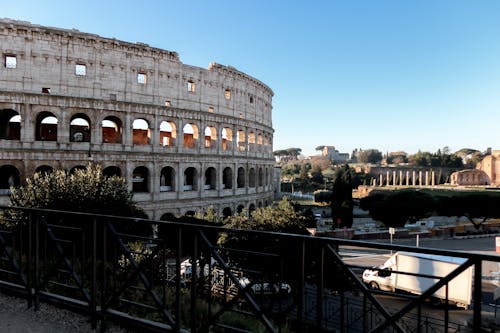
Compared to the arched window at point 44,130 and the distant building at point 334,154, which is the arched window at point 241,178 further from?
the distant building at point 334,154

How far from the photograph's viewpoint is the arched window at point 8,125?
25.8 m

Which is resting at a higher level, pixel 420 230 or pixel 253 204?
pixel 253 204

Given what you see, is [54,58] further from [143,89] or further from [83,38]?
[143,89]

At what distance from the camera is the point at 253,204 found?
34312mm

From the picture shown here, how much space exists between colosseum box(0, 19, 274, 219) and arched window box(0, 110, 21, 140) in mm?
69

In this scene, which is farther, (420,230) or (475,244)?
(420,230)

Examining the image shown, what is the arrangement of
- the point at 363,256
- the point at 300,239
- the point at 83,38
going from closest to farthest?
1. the point at 300,239
2. the point at 83,38
3. the point at 363,256

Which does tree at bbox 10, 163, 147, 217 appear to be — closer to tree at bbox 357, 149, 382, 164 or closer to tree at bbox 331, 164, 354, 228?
tree at bbox 331, 164, 354, 228

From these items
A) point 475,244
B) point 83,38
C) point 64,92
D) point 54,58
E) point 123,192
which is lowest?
point 475,244

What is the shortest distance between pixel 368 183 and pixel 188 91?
261 feet

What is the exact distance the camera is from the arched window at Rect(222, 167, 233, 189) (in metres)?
31.8

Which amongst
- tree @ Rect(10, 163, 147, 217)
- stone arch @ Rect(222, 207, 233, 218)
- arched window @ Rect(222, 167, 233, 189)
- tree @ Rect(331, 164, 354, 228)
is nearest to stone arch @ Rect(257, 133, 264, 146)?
arched window @ Rect(222, 167, 233, 189)

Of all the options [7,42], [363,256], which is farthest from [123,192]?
[363,256]

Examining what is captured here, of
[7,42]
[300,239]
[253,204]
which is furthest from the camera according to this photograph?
[253,204]
